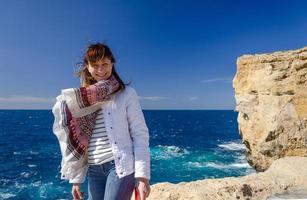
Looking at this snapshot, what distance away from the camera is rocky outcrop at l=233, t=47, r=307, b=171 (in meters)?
12.4

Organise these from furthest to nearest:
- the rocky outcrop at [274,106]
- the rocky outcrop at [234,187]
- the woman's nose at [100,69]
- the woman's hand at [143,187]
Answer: the rocky outcrop at [274,106]
the rocky outcrop at [234,187]
the woman's nose at [100,69]
the woman's hand at [143,187]

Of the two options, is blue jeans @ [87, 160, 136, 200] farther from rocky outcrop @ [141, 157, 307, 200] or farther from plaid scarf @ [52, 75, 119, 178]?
rocky outcrop @ [141, 157, 307, 200]

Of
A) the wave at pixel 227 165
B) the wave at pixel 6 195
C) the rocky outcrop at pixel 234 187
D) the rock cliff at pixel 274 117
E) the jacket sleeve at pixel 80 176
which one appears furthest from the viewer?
the wave at pixel 227 165

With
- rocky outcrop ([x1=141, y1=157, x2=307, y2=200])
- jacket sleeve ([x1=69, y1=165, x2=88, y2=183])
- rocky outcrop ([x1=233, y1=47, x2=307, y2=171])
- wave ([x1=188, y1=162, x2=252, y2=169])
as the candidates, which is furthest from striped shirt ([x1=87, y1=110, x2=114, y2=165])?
wave ([x1=188, y1=162, x2=252, y2=169])

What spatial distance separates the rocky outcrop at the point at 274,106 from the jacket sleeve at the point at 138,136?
35.7 ft

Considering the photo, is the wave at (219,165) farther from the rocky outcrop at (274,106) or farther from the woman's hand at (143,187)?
the woman's hand at (143,187)

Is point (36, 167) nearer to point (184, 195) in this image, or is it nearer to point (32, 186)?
point (32, 186)

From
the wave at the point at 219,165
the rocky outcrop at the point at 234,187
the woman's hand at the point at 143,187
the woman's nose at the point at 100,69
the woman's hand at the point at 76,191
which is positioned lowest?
the wave at the point at 219,165

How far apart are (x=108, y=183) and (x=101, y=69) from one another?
3.50 ft

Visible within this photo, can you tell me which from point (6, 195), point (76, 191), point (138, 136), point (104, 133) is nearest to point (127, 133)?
point (138, 136)

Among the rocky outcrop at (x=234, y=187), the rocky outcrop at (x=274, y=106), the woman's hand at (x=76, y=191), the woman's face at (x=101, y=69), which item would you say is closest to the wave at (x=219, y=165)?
the rocky outcrop at (x=274, y=106)

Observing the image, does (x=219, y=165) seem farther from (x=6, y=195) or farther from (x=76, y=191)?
(x=76, y=191)

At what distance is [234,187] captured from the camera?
623cm

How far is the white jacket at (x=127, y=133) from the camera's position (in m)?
2.72
